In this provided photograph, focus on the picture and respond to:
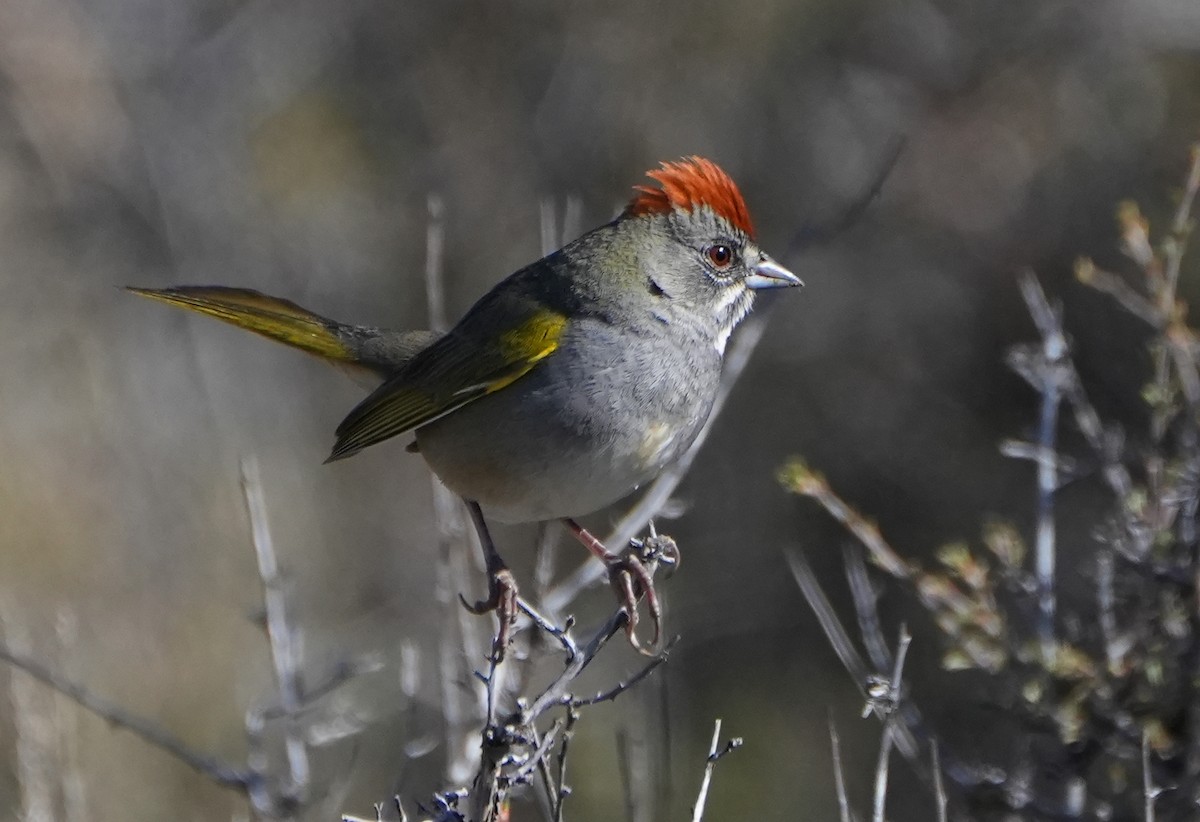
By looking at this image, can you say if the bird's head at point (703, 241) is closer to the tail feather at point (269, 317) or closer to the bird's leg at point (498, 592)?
the bird's leg at point (498, 592)

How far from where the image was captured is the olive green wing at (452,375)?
463 centimetres

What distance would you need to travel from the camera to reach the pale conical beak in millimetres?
4855

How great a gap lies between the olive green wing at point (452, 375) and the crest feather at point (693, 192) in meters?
0.52

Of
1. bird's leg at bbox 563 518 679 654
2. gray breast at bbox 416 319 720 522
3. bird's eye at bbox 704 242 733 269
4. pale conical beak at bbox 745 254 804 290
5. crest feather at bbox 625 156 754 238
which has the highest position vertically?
crest feather at bbox 625 156 754 238

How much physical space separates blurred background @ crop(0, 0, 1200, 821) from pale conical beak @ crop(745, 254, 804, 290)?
11.8ft

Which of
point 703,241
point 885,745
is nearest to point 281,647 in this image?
point 703,241

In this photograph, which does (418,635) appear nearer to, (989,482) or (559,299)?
(989,482)

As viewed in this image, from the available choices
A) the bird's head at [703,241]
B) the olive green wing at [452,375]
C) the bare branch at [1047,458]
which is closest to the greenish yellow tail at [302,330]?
the olive green wing at [452,375]

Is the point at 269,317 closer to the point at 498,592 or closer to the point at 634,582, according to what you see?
the point at 498,592

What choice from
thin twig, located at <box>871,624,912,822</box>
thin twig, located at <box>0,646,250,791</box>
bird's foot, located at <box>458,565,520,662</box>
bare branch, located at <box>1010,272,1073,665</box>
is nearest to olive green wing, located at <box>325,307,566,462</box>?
bird's foot, located at <box>458,565,520,662</box>

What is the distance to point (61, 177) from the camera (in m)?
9.85

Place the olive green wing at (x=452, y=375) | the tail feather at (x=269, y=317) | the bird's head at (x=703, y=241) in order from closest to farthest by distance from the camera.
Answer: the olive green wing at (x=452, y=375) → the bird's head at (x=703, y=241) → the tail feather at (x=269, y=317)

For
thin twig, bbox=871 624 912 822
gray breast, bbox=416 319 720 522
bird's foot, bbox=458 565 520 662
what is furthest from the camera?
gray breast, bbox=416 319 720 522

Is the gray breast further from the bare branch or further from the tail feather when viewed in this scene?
the bare branch
